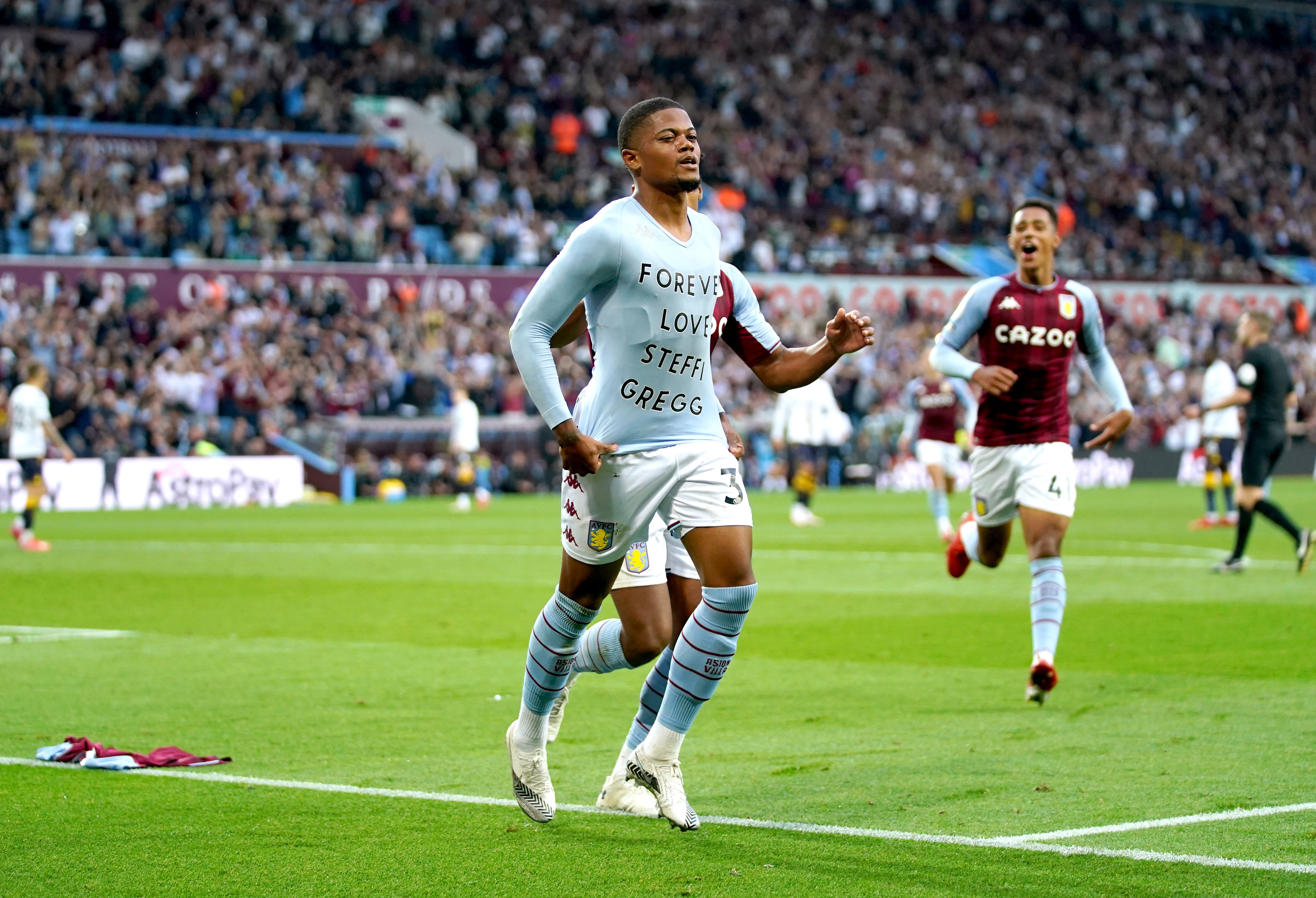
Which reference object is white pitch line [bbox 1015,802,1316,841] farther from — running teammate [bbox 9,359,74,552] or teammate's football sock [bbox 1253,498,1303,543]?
running teammate [bbox 9,359,74,552]

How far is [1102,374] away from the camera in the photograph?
9.39 metres

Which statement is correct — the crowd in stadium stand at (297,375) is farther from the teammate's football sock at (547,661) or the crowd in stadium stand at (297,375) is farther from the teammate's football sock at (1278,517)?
the teammate's football sock at (547,661)

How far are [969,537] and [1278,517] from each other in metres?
6.65

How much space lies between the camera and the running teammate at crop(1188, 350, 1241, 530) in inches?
904

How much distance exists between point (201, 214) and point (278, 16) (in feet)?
26.0

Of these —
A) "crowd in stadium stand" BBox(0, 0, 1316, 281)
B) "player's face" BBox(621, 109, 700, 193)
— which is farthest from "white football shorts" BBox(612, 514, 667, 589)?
"crowd in stadium stand" BBox(0, 0, 1316, 281)

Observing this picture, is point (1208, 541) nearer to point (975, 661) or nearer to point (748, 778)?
point (975, 661)

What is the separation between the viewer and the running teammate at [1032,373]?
9.09 m

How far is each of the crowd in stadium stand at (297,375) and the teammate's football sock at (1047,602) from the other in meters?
18.5

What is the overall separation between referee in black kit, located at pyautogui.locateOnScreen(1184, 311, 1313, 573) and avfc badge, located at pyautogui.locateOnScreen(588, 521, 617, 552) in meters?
10.5

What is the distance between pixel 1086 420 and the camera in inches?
1646

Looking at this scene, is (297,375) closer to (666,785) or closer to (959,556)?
(959,556)

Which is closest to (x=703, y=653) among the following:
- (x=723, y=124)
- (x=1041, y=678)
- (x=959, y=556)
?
(x=1041, y=678)

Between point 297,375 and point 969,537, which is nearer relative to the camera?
point 969,537
